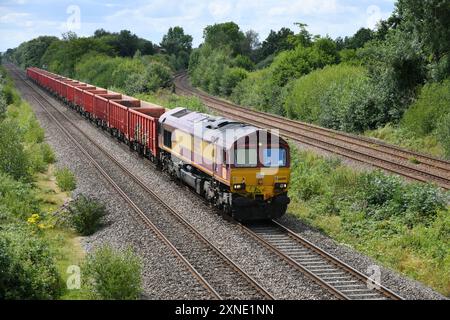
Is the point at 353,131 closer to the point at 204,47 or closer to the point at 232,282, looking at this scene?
the point at 232,282

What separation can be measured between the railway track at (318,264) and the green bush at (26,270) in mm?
5760

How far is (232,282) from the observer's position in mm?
13461

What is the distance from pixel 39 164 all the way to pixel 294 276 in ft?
53.9

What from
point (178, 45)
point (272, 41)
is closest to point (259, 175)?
point (272, 41)

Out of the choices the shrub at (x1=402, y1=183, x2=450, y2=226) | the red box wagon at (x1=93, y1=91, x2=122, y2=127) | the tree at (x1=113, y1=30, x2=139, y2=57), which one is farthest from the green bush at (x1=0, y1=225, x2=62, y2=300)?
the tree at (x1=113, y1=30, x2=139, y2=57)

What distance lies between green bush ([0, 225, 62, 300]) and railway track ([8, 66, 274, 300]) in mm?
3245

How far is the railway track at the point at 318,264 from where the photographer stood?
1279 cm

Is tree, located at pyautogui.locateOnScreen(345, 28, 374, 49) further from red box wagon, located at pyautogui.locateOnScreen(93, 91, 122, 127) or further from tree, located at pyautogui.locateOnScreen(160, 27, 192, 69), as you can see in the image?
tree, located at pyautogui.locateOnScreen(160, 27, 192, 69)

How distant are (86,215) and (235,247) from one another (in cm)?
513

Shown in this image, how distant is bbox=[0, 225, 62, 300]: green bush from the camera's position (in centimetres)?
1173

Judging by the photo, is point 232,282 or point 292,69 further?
point 292,69

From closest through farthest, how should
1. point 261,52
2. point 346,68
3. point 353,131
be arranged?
point 353,131, point 346,68, point 261,52
